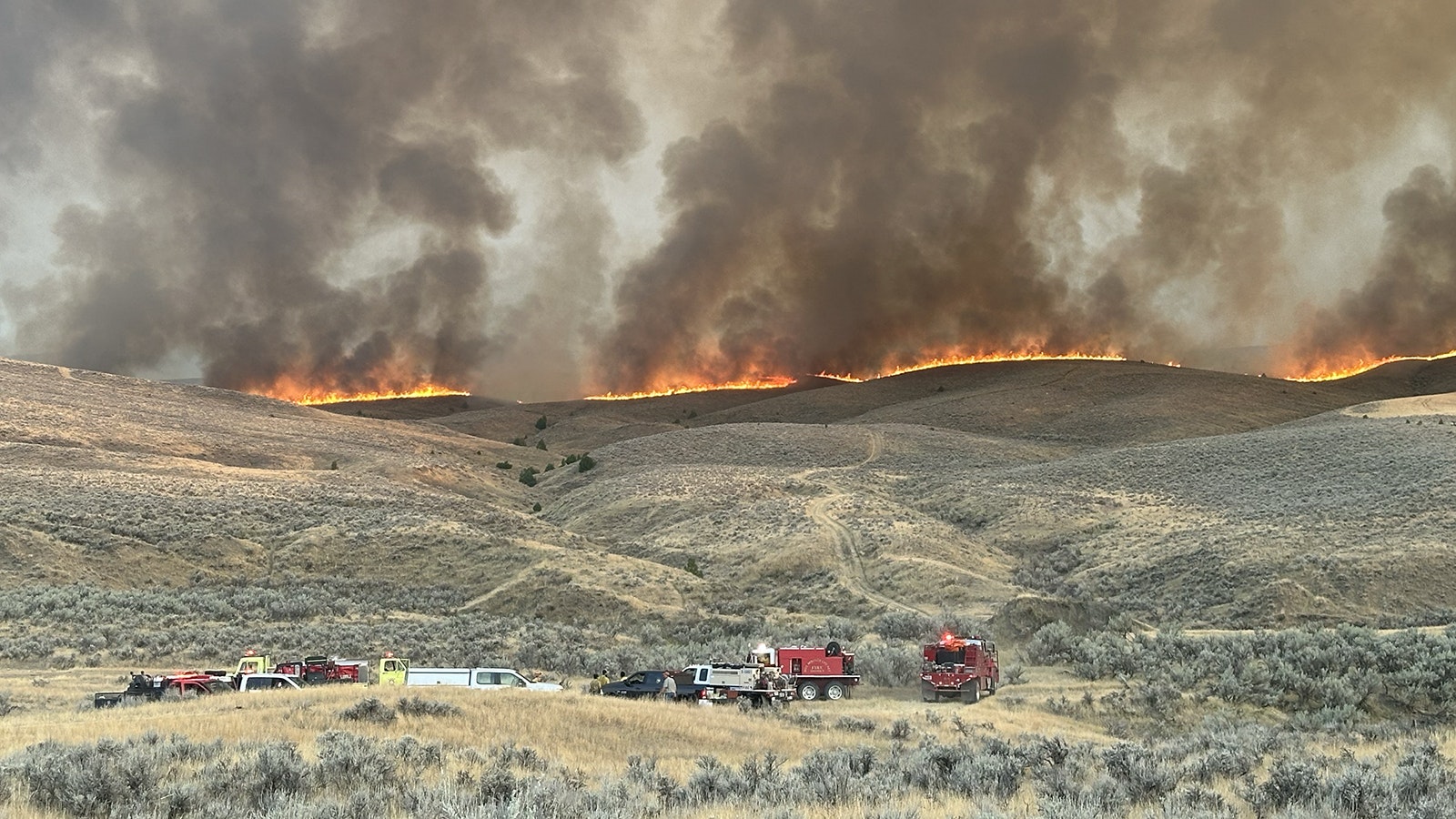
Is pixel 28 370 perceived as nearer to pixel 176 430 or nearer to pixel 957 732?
pixel 176 430

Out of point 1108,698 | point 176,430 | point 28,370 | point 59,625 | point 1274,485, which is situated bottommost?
point 1108,698

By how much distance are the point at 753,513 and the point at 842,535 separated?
8546mm

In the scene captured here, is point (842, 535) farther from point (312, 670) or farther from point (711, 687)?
point (312, 670)

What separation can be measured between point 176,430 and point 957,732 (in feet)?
266

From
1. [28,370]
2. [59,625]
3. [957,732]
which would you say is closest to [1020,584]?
[957,732]

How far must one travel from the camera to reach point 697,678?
27031 millimetres

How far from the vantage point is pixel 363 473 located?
75.0 metres

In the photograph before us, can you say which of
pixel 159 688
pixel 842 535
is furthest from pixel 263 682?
pixel 842 535

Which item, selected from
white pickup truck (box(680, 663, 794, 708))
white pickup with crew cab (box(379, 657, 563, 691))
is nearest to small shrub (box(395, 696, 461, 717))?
white pickup with crew cab (box(379, 657, 563, 691))

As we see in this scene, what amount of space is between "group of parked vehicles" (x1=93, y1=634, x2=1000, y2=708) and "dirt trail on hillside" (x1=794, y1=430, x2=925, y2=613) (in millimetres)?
14677

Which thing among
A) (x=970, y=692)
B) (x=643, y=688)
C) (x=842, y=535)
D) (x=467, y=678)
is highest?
(x=842, y=535)

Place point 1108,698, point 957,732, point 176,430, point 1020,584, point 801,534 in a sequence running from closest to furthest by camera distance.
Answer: point 957,732
point 1108,698
point 1020,584
point 801,534
point 176,430

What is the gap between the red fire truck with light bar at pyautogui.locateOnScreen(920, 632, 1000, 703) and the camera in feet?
92.8

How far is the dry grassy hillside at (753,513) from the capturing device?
4534cm
